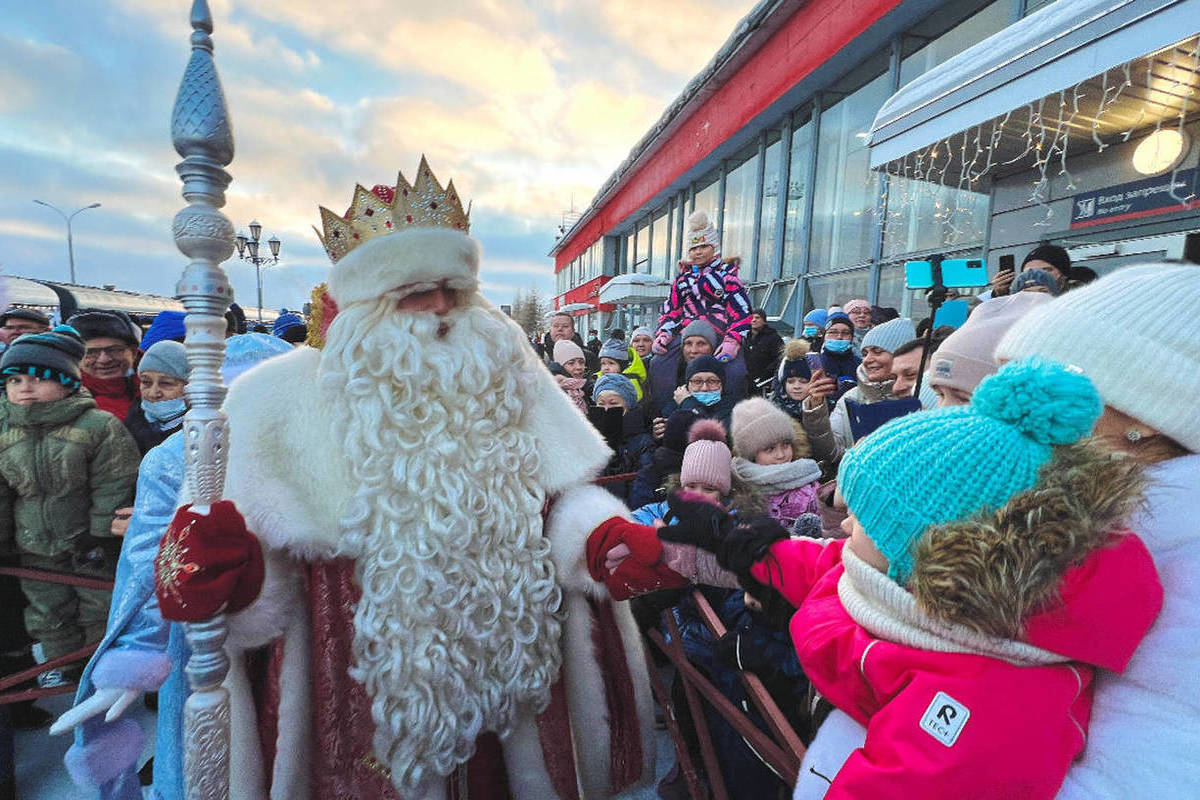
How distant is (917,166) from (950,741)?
5.56m

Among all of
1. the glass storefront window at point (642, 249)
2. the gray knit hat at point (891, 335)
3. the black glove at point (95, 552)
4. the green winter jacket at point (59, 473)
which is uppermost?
the glass storefront window at point (642, 249)

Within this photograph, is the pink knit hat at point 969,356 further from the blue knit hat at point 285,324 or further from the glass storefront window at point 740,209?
the glass storefront window at point 740,209

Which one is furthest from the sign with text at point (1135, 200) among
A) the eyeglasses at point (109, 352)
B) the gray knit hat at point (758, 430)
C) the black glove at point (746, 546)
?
the eyeglasses at point (109, 352)

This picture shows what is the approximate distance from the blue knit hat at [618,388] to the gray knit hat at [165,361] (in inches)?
102

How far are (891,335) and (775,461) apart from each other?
1276 mm

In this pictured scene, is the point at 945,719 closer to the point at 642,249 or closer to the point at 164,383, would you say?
the point at 164,383

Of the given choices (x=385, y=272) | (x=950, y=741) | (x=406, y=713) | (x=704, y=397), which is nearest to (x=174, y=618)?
(x=406, y=713)

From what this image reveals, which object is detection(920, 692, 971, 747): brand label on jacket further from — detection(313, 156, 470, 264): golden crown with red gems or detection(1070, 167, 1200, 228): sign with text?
detection(1070, 167, 1200, 228): sign with text

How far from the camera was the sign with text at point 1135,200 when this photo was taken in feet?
13.3

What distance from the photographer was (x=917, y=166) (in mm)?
5000

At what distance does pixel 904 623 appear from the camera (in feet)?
2.88

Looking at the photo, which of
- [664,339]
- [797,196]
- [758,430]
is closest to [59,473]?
[758,430]

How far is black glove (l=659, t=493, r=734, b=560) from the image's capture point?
1337 mm

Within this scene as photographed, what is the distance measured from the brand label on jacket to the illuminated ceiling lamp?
5.31 m
